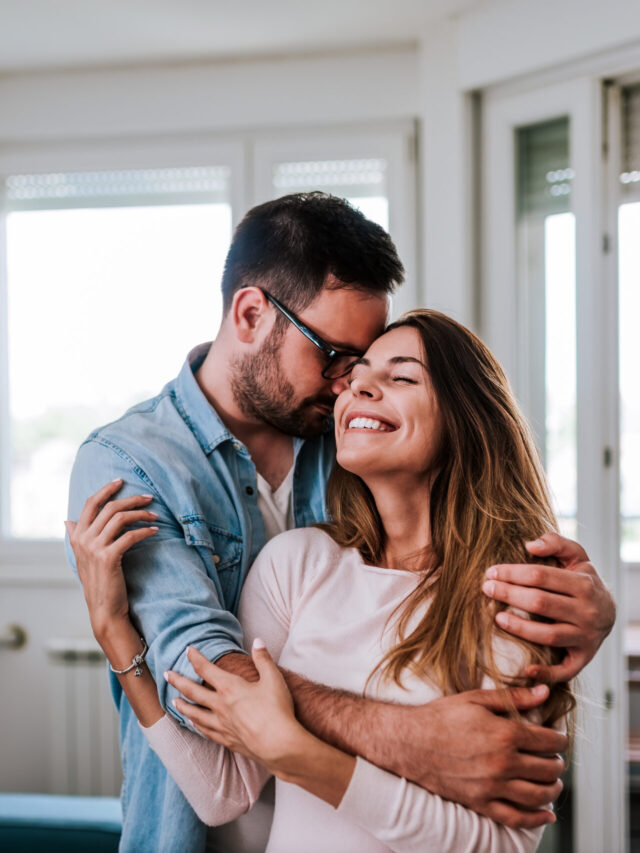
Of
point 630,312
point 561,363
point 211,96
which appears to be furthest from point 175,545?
point 630,312

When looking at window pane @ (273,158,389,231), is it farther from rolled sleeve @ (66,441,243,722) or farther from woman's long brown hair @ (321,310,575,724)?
rolled sleeve @ (66,441,243,722)

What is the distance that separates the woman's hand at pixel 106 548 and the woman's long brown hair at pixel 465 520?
0.41 m

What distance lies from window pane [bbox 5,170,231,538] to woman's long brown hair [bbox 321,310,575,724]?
2.10 meters

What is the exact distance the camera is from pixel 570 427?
9.81 ft

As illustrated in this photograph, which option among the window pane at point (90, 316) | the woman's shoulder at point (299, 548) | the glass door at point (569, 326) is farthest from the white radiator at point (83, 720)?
the woman's shoulder at point (299, 548)

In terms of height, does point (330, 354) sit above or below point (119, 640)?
above

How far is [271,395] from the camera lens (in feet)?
5.48

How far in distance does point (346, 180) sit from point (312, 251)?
185cm

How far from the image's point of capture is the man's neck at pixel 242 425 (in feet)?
5.66

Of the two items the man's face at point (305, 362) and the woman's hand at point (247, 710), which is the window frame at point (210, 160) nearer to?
the man's face at point (305, 362)

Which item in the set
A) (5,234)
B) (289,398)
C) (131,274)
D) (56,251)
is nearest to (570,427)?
(289,398)

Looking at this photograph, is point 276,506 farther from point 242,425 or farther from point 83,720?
point 83,720

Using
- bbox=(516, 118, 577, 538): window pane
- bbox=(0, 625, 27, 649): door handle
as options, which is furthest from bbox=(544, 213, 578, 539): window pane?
bbox=(0, 625, 27, 649): door handle

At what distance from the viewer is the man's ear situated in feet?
5.51
